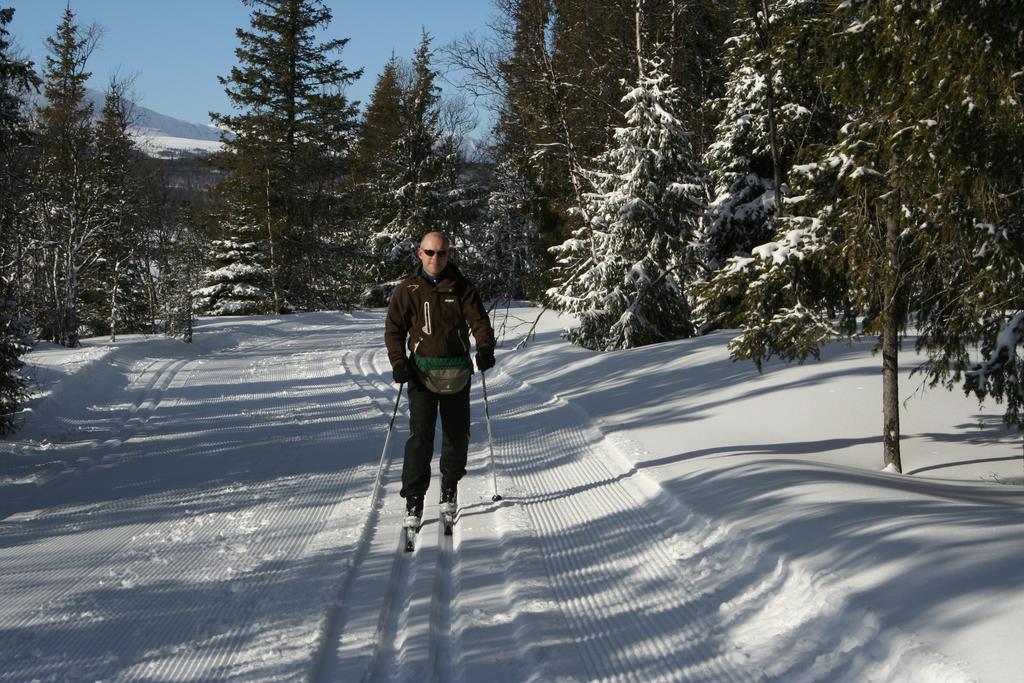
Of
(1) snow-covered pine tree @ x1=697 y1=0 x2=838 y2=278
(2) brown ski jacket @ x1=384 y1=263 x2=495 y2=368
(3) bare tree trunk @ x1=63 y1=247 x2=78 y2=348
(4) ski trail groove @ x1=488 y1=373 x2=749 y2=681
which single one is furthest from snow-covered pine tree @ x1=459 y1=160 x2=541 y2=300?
(2) brown ski jacket @ x1=384 y1=263 x2=495 y2=368

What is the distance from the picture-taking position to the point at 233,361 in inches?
752

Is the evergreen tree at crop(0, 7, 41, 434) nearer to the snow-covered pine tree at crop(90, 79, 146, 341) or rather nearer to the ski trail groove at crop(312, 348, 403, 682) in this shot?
the ski trail groove at crop(312, 348, 403, 682)

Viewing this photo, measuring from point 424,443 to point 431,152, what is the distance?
34.2 metres

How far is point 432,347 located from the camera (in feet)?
17.7

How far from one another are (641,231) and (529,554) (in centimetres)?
1336

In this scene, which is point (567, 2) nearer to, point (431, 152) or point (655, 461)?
point (655, 461)

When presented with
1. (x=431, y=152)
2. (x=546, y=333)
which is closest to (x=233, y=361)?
(x=546, y=333)

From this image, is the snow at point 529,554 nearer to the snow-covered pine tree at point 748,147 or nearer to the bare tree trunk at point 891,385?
the bare tree trunk at point 891,385

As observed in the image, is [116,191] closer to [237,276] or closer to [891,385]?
[237,276]

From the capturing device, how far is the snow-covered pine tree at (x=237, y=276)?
37.4 metres

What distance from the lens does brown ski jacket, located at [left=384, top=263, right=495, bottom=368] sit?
540cm

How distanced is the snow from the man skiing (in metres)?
0.43

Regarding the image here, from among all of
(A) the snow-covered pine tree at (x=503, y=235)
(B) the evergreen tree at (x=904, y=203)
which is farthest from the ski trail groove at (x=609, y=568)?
(A) the snow-covered pine tree at (x=503, y=235)

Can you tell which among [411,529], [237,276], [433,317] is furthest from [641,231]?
[237,276]
